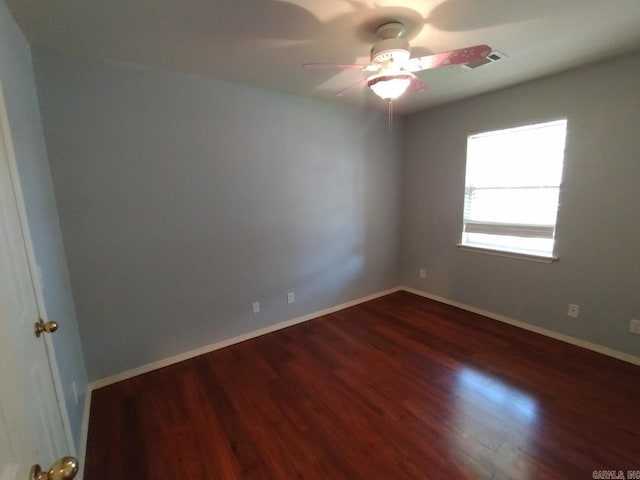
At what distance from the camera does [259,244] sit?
2797mm

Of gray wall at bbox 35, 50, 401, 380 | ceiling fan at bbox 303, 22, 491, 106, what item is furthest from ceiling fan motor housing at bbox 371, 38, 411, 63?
gray wall at bbox 35, 50, 401, 380

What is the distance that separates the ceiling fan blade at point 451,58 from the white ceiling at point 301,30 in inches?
11.5

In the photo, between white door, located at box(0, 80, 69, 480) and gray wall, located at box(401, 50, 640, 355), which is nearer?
white door, located at box(0, 80, 69, 480)

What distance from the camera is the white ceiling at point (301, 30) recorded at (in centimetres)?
150

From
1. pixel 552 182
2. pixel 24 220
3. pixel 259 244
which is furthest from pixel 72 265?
pixel 552 182

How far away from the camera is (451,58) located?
4.81ft

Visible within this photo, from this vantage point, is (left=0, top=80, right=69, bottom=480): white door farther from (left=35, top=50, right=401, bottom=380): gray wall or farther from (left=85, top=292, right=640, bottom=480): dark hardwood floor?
(left=35, top=50, right=401, bottom=380): gray wall

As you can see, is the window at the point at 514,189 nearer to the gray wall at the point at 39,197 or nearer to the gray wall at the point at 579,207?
the gray wall at the point at 579,207

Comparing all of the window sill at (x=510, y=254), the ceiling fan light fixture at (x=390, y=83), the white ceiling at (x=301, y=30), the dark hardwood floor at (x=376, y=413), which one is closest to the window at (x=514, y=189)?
the window sill at (x=510, y=254)

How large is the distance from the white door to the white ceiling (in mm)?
1028

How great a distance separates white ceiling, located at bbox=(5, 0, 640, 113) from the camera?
1499 mm

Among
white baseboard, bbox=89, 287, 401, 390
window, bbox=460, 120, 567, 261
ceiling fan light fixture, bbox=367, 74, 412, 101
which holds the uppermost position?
ceiling fan light fixture, bbox=367, 74, 412, 101

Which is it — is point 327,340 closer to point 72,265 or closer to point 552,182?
point 72,265

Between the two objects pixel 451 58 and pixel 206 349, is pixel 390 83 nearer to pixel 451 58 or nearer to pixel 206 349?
pixel 451 58
